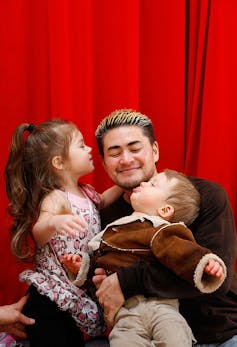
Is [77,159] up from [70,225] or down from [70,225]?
up

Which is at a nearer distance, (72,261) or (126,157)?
(72,261)

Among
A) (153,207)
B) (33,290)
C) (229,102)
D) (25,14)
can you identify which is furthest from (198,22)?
(33,290)

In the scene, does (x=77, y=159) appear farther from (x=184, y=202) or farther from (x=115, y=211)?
(x=184, y=202)

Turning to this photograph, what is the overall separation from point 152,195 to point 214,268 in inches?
13.7

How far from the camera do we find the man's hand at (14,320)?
1658mm

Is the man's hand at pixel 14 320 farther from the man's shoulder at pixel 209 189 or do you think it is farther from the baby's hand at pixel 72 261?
the man's shoulder at pixel 209 189

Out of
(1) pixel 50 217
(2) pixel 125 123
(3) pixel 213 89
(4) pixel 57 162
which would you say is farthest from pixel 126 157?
(3) pixel 213 89

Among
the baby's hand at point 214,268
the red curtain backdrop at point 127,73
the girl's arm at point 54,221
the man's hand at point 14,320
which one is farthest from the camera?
the red curtain backdrop at point 127,73

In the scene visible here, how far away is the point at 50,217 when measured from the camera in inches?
61.9

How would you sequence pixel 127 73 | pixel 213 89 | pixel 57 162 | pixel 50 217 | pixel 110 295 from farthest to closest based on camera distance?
pixel 213 89
pixel 127 73
pixel 57 162
pixel 50 217
pixel 110 295

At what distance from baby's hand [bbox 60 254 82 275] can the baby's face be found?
26 cm

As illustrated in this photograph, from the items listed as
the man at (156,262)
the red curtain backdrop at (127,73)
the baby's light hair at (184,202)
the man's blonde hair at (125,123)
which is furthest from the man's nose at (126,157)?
the red curtain backdrop at (127,73)

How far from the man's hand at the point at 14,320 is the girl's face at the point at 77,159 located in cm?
50

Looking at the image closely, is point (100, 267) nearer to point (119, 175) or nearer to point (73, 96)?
point (119, 175)
